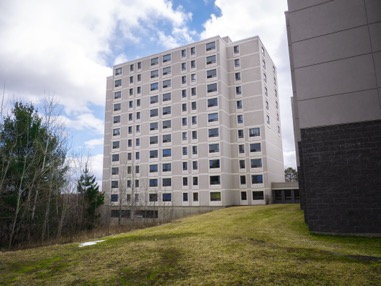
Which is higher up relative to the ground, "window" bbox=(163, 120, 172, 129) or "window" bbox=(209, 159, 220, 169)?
"window" bbox=(163, 120, 172, 129)

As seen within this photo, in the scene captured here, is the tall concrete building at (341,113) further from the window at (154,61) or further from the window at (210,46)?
the window at (154,61)

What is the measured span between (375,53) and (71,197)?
31391 mm

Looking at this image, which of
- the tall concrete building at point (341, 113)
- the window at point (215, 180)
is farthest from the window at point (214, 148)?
the tall concrete building at point (341, 113)

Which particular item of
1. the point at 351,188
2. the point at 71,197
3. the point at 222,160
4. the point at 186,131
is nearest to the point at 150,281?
the point at 351,188

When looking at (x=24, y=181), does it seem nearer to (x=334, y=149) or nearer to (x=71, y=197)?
(x=71, y=197)

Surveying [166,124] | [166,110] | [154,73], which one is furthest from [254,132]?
[154,73]

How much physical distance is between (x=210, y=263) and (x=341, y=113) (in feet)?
31.6

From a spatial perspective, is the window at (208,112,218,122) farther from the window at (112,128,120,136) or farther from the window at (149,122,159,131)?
the window at (112,128,120,136)

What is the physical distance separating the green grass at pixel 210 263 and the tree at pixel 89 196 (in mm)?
22313

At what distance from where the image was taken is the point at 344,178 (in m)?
12.0

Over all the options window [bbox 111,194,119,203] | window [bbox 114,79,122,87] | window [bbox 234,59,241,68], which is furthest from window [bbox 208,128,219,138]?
window [bbox 114,79,122,87]

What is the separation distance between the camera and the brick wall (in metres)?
11.5

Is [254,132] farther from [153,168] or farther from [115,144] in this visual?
[115,144]

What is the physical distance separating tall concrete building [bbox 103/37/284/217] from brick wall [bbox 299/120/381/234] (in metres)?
28.4
